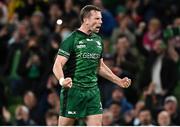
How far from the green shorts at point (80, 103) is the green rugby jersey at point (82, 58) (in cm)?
9

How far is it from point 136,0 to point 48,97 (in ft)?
11.4

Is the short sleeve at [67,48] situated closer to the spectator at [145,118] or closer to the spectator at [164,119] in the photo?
the spectator at [164,119]

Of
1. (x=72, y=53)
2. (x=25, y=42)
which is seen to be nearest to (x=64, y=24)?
(x=25, y=42)

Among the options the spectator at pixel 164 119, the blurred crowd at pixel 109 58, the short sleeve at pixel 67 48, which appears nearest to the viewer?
the short sleeve at pixel 67 48

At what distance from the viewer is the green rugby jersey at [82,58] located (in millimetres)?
10141

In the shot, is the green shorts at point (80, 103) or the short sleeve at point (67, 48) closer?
the short sleeve at point (67, 48)

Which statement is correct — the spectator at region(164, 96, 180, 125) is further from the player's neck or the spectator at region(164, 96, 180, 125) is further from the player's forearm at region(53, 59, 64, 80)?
the player's forearm at region(53, 59, 64, 80)

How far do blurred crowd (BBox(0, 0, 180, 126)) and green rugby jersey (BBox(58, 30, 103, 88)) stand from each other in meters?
3.77

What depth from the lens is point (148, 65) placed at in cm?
1566

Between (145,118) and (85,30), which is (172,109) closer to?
(145,118)

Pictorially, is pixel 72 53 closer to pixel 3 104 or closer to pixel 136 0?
pixel 3 104

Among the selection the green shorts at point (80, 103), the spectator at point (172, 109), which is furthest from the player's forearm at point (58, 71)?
the spectator at point (172, 109)

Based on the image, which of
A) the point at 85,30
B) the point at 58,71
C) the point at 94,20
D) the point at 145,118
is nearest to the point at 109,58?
the point at 145,118

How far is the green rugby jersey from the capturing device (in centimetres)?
1014
